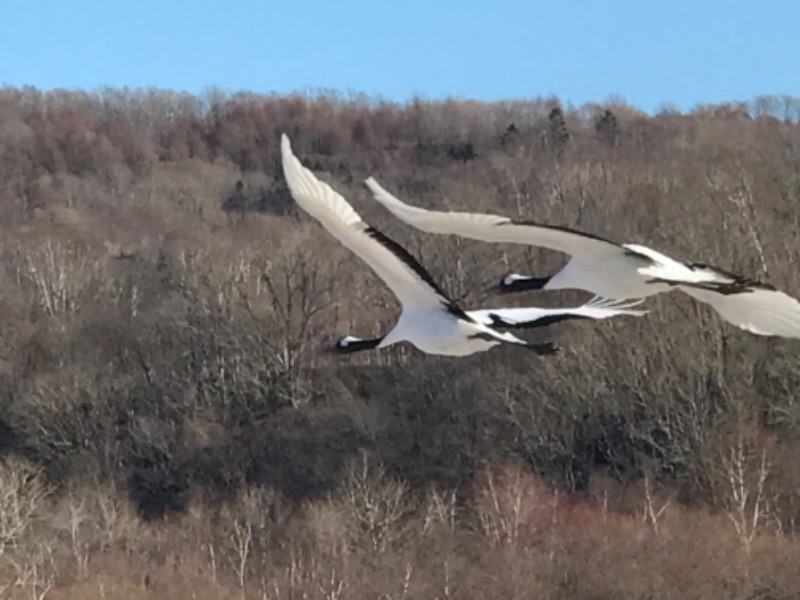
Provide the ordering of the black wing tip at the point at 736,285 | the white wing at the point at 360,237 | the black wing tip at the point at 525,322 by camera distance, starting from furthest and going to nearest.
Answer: the black wing tip at the point at 525,322
the white wing at the point at 360,237
the black wing tip at the point at 736,285

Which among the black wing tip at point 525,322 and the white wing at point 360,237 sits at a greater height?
the white wing at point 360,237

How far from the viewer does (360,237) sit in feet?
25.1

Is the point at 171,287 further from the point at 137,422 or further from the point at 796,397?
the point at 796,397

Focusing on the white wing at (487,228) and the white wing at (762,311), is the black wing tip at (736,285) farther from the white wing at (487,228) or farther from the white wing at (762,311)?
the white wing at (762,311)

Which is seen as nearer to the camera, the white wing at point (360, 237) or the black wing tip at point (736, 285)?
the black wing tip at point (736, 285)

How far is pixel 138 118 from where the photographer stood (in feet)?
308

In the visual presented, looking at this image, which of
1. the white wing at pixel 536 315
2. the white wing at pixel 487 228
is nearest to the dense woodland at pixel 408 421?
the white wing at pixel 536 315

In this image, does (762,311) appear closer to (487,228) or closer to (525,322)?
(525,322)

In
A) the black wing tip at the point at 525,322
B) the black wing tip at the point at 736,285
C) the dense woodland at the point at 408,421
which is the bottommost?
the dense woodland at the point at 408,421

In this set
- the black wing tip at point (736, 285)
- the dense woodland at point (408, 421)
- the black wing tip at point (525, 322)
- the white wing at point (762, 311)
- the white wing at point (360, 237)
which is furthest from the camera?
the dense woodland at point (408, 421)

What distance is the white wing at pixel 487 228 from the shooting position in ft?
23.4

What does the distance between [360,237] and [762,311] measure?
281cm

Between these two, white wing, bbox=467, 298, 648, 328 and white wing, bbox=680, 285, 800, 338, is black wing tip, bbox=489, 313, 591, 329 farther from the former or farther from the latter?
white wing, bbox=680, 285, 800, 338

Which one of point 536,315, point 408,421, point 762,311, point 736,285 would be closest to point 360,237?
point 536,315
